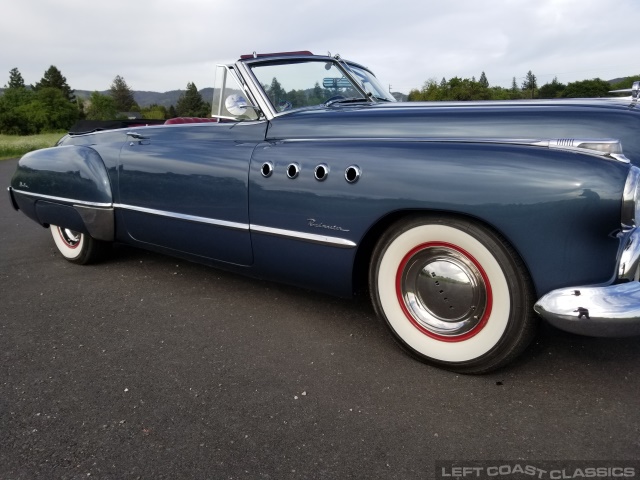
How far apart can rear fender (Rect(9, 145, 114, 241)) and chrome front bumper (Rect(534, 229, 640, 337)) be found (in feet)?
9.33

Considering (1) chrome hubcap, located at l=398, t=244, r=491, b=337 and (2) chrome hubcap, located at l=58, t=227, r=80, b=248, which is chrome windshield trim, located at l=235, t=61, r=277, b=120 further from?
(2) chrome hubcap, located at l=58, t=227, r=80, b=248

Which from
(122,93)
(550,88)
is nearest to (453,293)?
(550,88)

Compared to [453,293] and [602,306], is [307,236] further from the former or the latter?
[602,306]

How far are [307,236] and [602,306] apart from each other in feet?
4.28

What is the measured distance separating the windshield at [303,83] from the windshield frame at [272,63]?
14 mm

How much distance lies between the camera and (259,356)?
239 cm

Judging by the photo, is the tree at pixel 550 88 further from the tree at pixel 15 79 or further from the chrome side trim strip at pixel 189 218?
the tree at pixel 15 79

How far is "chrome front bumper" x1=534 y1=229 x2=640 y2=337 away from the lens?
68.4 inches

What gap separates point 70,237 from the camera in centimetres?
397

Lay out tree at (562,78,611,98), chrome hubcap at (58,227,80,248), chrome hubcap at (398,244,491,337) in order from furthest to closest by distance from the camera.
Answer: tree at (562,78,611,98), chrome hubcap at (58,227,80,248), chrome hubcap at (398,244,491,337)

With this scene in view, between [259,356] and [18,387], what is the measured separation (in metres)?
1.07

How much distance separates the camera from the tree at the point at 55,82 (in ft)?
299

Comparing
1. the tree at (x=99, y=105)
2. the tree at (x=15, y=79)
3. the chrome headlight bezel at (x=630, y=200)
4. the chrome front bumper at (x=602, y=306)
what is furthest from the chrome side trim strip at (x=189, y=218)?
the tree at (x=15, y=79)

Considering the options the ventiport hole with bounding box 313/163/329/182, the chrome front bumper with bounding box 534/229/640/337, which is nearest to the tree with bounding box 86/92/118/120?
the ventiport hole with bounding box 313/163/329/182
